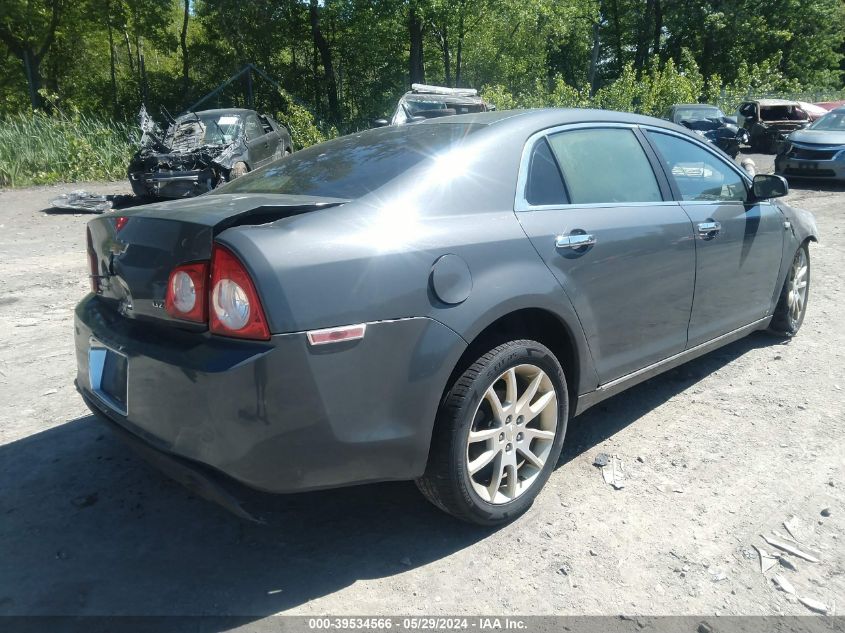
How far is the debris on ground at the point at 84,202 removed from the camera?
1199 centimetres

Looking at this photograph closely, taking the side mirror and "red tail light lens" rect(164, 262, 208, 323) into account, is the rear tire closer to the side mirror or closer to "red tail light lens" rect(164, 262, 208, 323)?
the side mirror

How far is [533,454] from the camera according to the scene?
117 inches

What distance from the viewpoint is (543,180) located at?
310 cm

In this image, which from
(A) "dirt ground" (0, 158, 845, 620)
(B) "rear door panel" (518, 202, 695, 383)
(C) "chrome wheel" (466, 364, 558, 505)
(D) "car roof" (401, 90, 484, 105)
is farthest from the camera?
(D) "car roof" (401, 90, 484, 105)

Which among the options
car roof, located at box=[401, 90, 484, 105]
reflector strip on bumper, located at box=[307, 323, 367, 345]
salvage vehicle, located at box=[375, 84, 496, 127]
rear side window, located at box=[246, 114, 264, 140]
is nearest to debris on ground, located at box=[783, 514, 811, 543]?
reflector strip on bumper, located at box=[307, 323, 367, 345]

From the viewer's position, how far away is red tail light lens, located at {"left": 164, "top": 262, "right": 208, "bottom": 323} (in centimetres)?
233

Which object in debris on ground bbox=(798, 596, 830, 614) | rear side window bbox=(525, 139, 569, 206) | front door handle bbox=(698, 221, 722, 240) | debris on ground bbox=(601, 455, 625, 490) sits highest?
rear side window bbox=(525, 139, 569, 206)

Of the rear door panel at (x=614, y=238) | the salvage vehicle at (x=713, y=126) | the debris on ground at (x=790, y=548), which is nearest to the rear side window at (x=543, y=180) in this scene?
the rear door panel at (x=614, y=238)

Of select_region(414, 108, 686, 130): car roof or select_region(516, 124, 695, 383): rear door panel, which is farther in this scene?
select_region(414, 108, 686, 130): car roof

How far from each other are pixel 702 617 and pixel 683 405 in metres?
1.85

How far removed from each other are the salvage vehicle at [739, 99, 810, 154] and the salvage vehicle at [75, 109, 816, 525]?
20.6 metres

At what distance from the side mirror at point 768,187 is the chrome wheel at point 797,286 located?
2.53 ft

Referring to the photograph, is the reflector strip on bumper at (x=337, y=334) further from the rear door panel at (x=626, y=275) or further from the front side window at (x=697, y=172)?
the front side window at (x=697, y=172)

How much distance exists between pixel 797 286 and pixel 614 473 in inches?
105
